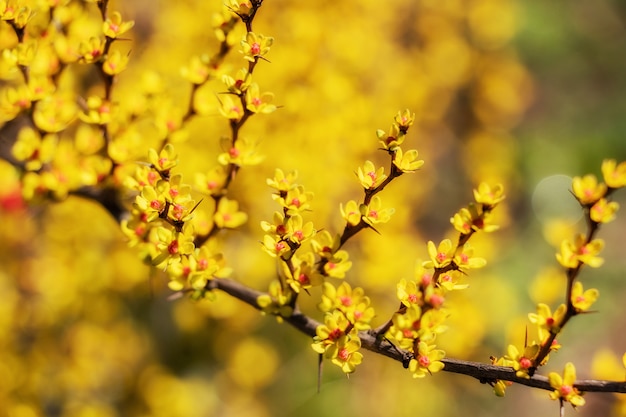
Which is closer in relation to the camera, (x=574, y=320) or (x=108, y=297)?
(x=108, y=297)

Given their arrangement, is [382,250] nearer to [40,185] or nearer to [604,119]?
[40,185]

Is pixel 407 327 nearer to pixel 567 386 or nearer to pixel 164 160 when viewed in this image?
pixel 567 386

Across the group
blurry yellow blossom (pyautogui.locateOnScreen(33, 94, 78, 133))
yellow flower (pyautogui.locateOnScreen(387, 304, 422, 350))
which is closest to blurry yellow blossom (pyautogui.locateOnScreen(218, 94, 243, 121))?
blurry yellow blossom (pyautogui.locateOnScreen(33, 94, 78, 133))

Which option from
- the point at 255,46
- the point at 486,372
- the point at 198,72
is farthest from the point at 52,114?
the point at 486,372

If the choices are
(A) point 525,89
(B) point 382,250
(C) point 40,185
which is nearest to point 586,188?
(C) point 40,185

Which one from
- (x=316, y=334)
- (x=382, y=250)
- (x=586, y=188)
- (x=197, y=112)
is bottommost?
(x=382, y=250)

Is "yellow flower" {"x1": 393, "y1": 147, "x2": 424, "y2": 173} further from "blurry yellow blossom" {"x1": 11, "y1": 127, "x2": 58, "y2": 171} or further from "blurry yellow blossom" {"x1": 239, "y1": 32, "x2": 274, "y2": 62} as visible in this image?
"blurry yellow blossom" {"x1": 11, "y1": 127, "x2": 58, "y2": 171}

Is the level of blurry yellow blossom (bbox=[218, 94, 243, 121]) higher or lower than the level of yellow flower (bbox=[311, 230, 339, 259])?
higher

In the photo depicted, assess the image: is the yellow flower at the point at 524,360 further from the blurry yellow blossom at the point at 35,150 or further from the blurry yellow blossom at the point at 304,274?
the blurry yellow blossom at the point at 35,150
